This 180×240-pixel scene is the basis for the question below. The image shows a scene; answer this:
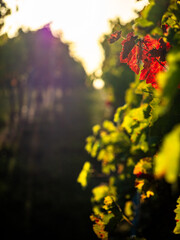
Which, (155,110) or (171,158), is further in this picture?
(155,110)

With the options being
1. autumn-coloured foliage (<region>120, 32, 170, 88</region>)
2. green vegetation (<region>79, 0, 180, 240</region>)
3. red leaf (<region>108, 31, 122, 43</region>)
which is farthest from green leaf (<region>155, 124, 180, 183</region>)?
red leaf (<region>108, 31, 122, 43</region>)

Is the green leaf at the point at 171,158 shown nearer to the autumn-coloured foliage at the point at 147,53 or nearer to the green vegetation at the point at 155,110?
the green vegetation at the point at 155,110

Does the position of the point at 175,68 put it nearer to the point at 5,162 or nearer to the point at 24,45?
the point at 5,162

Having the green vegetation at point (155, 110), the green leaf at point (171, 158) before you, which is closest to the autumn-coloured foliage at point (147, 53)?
the green vegetation at point (155, 110)

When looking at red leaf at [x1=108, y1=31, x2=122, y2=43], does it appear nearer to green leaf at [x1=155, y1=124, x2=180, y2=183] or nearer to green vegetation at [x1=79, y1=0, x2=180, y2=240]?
green vegetation at [x1=79, y1=0, x2=180, y2=240]

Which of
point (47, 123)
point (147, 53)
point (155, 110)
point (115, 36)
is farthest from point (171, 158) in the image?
point (47, 123)

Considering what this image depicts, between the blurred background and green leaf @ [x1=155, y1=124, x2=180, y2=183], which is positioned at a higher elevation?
the blurred background

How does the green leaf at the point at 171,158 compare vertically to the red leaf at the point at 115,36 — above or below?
below

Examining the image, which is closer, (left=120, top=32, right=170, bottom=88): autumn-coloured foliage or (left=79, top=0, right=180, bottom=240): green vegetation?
(left=79, top=0, right=180, bottom=240): green vegetation

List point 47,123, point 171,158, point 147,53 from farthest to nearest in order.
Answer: point 47,123, point 147,53, point 171,158

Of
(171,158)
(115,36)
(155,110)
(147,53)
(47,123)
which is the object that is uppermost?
(47,123)

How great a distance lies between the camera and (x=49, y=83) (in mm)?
27375

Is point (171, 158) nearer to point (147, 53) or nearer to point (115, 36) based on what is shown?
point (147, 53)

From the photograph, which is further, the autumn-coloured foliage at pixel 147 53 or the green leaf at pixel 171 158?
the autumn-coloured foliage at pixel 147 53
